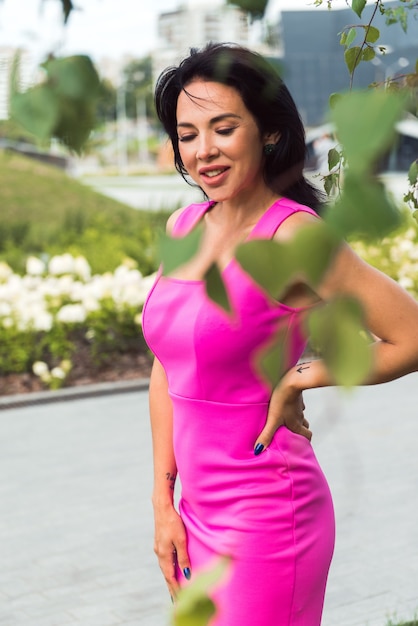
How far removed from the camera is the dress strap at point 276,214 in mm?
1916

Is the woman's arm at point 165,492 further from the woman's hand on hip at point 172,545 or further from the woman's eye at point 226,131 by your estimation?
the woman's eye at point 226,131

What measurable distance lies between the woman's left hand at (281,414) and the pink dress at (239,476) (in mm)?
21

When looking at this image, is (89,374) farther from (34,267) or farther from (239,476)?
(239,476)

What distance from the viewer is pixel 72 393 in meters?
8.28

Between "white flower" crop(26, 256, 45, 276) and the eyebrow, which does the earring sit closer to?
the eyebrow

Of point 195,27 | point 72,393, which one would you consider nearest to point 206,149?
point 195,27

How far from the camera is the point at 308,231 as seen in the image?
0.64 meters

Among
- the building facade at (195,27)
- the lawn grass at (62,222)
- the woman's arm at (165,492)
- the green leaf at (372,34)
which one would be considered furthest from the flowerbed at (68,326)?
the building facade at (195,27)

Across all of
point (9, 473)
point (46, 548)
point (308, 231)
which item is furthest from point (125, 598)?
point (308, 231)

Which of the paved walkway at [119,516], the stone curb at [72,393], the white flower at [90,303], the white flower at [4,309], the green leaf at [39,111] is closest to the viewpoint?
the green leaf at [39,111]

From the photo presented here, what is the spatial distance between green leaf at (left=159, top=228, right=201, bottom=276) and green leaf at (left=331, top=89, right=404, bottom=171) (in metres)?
0.10

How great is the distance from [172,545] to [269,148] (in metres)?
0.81

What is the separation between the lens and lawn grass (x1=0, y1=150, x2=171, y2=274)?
10.7m

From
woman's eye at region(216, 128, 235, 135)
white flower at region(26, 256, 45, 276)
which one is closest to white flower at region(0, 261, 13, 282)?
white flower at region(26, 256, 45, 276)
